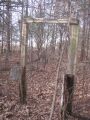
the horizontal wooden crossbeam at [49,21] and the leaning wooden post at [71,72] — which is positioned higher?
the horizontal wooden crossbeam at [49,21]

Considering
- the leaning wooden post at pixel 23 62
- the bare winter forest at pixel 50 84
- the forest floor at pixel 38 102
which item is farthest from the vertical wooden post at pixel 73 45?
the leaning wooden post at pixel 23 62

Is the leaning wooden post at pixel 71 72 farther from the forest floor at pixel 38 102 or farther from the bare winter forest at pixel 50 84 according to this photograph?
the forest floor at pixel 38 102

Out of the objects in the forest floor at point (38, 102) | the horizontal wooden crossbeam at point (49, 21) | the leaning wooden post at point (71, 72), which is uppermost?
the horizontal wooden crossbeam at point (49, 21)

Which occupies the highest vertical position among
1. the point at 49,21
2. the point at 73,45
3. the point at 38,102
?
the point at 49,21

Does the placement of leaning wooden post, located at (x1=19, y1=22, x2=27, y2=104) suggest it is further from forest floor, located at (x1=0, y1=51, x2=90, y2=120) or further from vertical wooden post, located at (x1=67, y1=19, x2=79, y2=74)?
vertical wooden post, located at (x1=67, y1=19, x2=79, y2=74)

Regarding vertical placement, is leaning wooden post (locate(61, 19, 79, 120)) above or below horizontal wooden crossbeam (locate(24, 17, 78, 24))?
below

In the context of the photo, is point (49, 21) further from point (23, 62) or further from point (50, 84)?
point (50, 84)

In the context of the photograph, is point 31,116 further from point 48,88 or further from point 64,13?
point 64,13

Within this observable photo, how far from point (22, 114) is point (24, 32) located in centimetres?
226

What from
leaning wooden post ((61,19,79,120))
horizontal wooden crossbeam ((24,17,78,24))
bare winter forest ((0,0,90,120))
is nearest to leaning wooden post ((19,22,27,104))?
bare winter forest ((0,0,90,120))

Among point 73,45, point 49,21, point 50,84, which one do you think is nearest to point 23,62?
point 49,21

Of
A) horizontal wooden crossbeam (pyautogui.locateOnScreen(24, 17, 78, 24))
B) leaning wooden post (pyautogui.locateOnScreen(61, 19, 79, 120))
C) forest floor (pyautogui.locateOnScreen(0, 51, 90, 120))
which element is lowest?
forest floor (pyautogui.locateOnScreen(0, 51, 90, 120))

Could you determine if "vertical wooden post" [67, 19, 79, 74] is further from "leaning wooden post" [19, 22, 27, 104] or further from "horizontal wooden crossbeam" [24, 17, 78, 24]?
"leaning wooden post" [19, 22, 27, 104]

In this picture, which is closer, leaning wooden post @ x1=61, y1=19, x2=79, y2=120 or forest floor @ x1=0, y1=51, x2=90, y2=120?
leaning wooden post @ x1=61, y1=19, x2=79, y2=120
